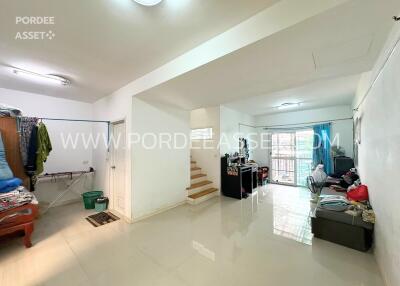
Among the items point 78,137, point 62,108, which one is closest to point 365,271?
point 78,137

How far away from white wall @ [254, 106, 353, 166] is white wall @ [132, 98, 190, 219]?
351 cm

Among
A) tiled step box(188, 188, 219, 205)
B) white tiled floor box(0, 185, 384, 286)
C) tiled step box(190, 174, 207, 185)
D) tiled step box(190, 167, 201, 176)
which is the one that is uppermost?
tiled step box(190, 167, 201, 176)

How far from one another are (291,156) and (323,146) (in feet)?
3.43

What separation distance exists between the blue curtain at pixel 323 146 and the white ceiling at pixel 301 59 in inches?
81.3

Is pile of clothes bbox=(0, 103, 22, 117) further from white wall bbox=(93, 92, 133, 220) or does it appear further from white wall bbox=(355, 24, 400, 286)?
white wall bbox=(355, 24, 400, 286)

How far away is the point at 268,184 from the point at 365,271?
4.30 meters

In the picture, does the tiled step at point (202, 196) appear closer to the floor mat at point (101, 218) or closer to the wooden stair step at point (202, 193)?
the wooden stair step at point (202, 193)

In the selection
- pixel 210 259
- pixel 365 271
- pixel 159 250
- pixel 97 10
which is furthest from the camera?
pixel 159 250

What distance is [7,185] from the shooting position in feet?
7.86

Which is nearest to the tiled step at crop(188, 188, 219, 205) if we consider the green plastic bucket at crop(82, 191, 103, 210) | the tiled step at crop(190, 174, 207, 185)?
the tiled step at crop(190, 174, 207, 185)

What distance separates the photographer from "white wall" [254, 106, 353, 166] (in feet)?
16.1

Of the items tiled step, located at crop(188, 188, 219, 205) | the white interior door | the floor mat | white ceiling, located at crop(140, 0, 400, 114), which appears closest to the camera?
white ceiling, located at crop(140, 0, 400, 114)

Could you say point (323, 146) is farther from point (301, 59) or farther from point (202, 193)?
point (301, 59)

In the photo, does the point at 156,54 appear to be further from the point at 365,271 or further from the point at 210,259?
the point at 365,271
